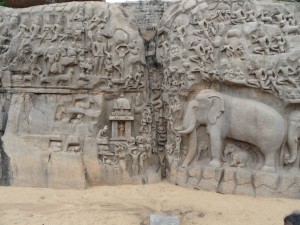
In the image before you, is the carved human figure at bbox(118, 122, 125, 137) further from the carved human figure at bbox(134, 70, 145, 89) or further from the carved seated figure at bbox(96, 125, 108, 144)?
the carved human figure at bbox(134, 70, 145, 89)

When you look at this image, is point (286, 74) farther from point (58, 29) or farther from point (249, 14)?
point (58, 29)

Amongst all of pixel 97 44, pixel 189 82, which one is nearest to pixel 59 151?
A: pixel 97 44

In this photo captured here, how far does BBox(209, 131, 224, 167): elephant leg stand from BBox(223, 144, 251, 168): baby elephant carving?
0.49 feet

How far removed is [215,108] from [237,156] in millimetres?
1067

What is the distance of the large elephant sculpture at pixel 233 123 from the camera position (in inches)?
250

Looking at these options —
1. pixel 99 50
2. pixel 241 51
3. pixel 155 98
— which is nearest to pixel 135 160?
pixel 155 98

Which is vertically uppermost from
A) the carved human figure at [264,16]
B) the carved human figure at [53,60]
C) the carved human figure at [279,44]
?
the carved human figure at [264,16]

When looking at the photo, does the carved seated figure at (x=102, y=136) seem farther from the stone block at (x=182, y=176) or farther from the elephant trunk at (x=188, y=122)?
the stone block at (x=182, y=176)

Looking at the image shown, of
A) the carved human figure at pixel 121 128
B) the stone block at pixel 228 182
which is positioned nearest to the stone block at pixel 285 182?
the stone block at pixel 228 182

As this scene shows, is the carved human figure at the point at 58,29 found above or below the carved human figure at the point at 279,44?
above

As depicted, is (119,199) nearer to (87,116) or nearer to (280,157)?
(87,116)

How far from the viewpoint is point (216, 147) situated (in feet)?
21.8

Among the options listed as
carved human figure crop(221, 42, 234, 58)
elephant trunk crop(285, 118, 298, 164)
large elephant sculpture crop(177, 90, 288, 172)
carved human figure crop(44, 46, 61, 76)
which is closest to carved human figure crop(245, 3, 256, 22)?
carved human figure crop(221, 42, 234, 58)

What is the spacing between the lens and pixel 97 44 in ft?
23.2
